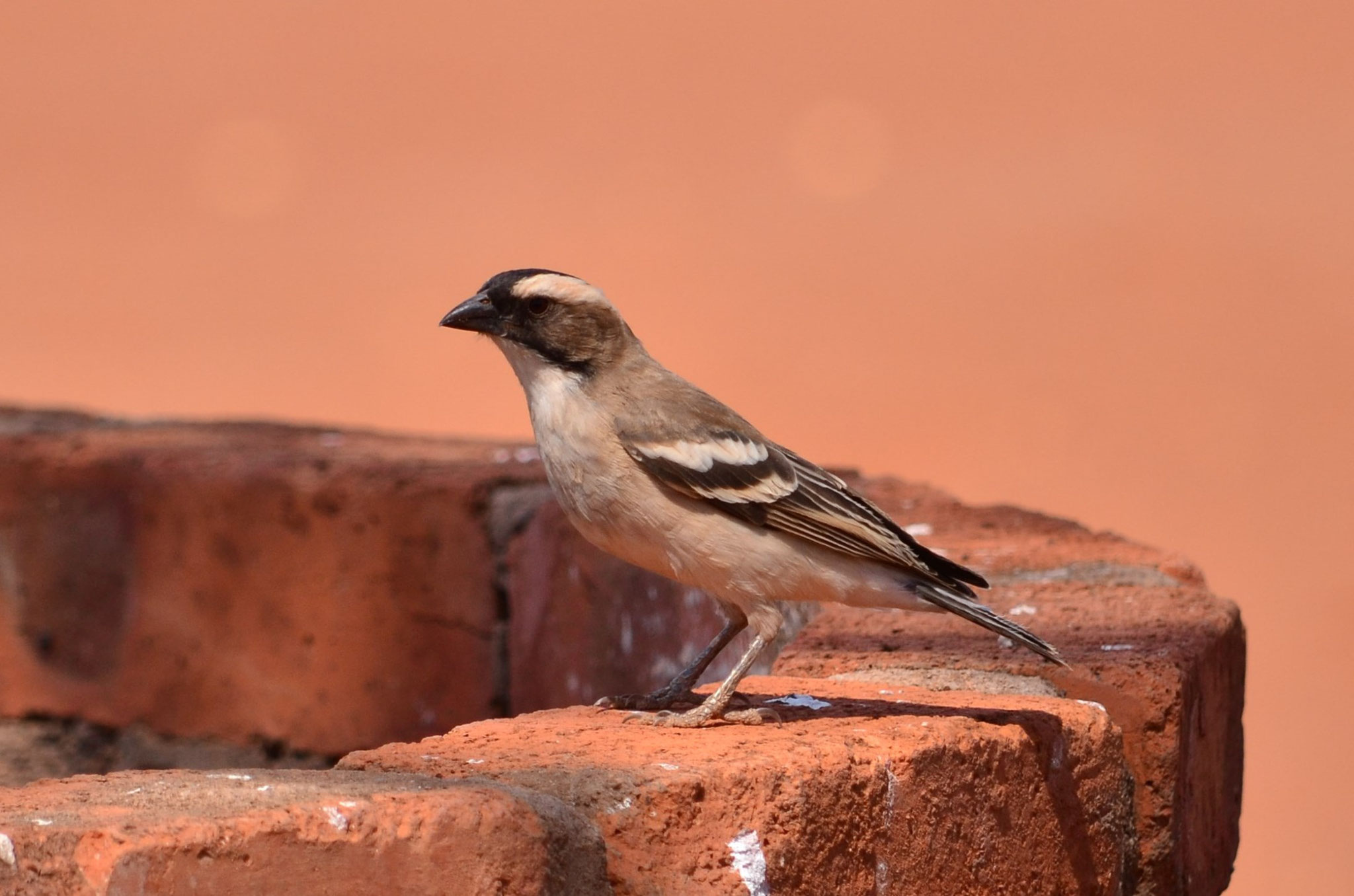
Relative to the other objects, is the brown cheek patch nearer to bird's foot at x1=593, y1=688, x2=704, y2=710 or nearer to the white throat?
the white throat

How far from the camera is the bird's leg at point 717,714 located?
2.86 meters

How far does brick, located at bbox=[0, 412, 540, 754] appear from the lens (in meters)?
4.30

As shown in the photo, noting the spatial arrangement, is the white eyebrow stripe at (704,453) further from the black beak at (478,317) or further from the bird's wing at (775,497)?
the black beak at (478,317)

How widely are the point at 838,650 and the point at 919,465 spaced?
26.1 ft

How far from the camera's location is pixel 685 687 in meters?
3.28

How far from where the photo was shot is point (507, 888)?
82.3 inches

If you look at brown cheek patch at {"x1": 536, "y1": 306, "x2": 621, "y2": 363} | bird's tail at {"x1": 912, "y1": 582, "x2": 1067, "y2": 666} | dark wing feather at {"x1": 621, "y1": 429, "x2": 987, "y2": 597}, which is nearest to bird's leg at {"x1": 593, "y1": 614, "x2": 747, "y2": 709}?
dark wing feather at {"x1": 621, "y1": 429, "x2": 987, "y2": 597}

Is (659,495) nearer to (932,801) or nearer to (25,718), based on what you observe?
(932,801)

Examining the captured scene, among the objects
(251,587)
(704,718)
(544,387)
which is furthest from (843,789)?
(251,587)

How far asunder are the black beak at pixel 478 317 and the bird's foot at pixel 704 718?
3.03 feet

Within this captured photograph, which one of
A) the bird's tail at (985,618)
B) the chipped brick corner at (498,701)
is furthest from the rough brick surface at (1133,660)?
the bird's tail at (985,618)

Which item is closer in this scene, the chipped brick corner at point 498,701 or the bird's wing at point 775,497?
the chipped brick corner at point 498,701

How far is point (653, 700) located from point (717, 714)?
288mm

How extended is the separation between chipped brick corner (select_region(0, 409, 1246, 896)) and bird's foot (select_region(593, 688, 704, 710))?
133 millimetres
